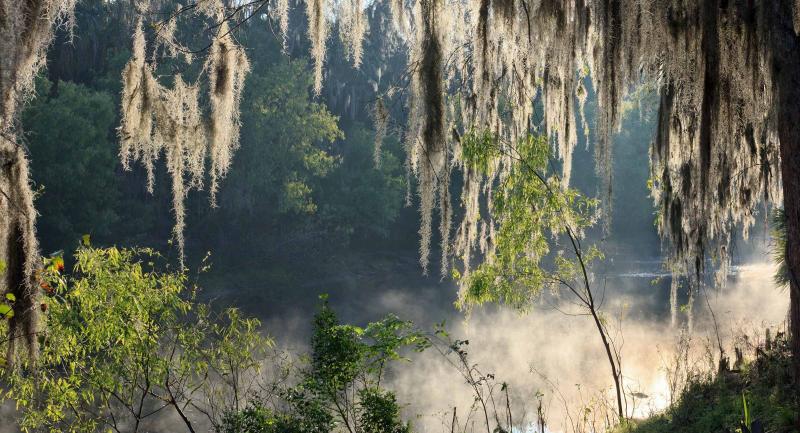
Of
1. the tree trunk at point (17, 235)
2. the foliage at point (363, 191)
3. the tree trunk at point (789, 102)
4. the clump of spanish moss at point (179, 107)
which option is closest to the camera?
the tree trunk at point (17, 235)

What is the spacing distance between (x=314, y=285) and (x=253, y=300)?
4.21m

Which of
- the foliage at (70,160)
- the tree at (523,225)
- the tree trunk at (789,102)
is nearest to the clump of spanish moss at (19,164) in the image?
the tree trunk at (789,102)

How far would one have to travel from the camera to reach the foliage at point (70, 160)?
2195cm

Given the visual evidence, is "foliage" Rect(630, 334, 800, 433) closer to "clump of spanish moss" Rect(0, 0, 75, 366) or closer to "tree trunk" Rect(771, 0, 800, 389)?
"tree trunk" Rect(771, 0, 800, 389)

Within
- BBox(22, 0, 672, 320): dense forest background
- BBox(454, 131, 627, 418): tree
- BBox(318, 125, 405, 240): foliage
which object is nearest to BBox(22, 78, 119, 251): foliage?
BBox(22, 0, 672, 320): dense forest background

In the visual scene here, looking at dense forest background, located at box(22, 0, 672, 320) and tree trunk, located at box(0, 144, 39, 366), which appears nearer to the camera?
tree trunk, located at box(0, 144, 39, 366)

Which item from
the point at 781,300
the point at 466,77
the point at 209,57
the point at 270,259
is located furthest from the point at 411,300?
the point at 209,57

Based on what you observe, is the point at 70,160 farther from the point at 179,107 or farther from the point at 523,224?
the point at 179,107

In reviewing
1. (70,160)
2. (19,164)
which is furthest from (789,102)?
(70,160)

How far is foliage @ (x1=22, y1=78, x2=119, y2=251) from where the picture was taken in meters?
22.0

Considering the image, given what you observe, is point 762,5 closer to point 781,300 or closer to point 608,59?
point 608,59

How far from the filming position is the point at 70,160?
22.6 m

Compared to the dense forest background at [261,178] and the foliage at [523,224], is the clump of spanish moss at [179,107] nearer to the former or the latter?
the foliage at [523,224]

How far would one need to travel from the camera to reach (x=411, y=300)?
27.5 metres
